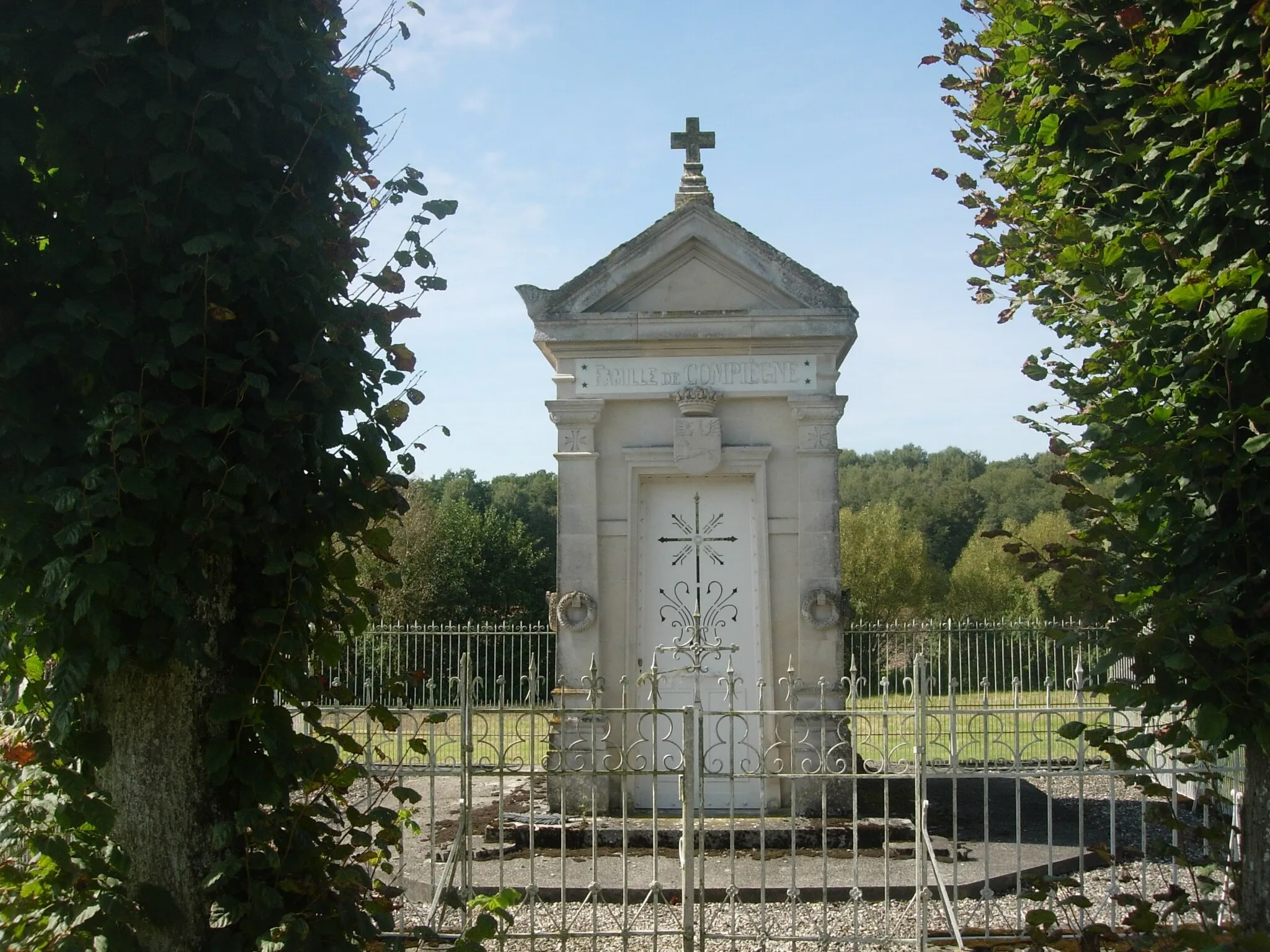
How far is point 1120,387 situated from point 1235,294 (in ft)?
1.53

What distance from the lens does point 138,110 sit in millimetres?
3537

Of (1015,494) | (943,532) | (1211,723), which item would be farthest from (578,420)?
(1015,494)

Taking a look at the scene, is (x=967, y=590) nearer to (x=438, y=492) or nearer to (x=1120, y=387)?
(x=438, y=492)

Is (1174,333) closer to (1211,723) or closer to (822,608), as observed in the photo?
(1211,723)

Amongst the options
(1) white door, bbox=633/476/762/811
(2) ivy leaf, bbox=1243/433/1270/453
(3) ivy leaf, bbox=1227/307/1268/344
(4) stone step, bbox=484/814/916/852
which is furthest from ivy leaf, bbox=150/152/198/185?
(1) white door, bbox=633/476/762/811

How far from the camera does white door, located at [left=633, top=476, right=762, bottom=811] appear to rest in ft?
31.2

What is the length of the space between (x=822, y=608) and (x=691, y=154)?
4.42 metres

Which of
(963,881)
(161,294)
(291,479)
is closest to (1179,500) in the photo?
(291,479)

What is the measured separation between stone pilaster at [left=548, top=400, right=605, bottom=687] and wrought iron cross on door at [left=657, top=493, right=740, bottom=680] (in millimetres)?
572

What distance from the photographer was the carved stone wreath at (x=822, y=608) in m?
9.40

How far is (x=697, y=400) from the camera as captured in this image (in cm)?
966

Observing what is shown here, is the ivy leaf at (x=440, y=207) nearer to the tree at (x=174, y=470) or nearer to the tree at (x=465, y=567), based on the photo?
the tree at (x=174, y=470)

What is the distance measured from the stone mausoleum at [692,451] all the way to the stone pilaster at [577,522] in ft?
0.04

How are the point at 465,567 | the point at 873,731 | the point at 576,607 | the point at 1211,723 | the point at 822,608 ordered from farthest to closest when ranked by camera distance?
the point at 465,567 → the point at 873,731 → the point at 576,607 → the point at 822,608 → the point at 1211,723
